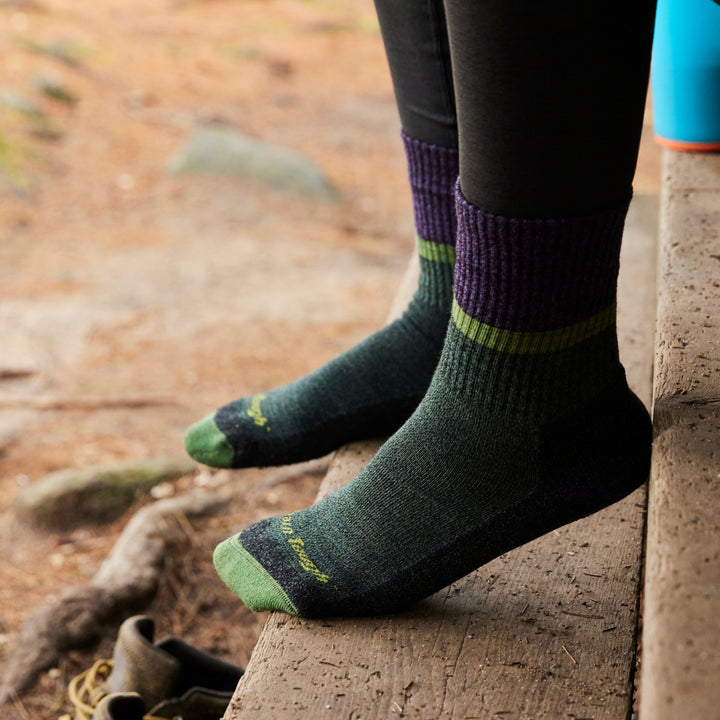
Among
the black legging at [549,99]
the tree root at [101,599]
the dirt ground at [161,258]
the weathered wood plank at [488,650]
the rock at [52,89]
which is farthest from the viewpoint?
the rock at [52,89]

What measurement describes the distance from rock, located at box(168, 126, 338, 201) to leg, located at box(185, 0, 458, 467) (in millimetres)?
3612

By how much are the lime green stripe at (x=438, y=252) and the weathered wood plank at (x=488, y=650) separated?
0.38 meters

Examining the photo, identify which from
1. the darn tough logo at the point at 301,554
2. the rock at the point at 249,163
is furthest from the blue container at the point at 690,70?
the rock at the point at 249,163

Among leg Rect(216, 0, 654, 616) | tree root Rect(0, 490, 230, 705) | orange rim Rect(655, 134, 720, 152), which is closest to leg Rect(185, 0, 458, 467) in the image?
leg Rect(216, 0, 654, 616)

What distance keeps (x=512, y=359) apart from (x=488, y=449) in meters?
0.10

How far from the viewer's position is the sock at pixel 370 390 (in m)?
1.07

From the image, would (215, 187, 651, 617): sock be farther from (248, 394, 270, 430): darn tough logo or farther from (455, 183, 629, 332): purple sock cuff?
(248, 394, 270, 430): darn tough logo

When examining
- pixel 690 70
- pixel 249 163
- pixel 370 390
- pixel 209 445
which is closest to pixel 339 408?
pixel 370 390

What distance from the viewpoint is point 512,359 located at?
71 cm

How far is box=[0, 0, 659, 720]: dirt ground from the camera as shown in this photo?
186 centimetres

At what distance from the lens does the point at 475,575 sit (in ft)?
2.77

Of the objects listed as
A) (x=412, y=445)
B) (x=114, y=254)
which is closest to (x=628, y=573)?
(x=412, y=445)

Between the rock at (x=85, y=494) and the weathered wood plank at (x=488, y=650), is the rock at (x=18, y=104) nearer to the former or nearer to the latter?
the rock at (x=85, y=494)

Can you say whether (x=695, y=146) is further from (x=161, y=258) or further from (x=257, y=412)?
(x=161, y=258)
